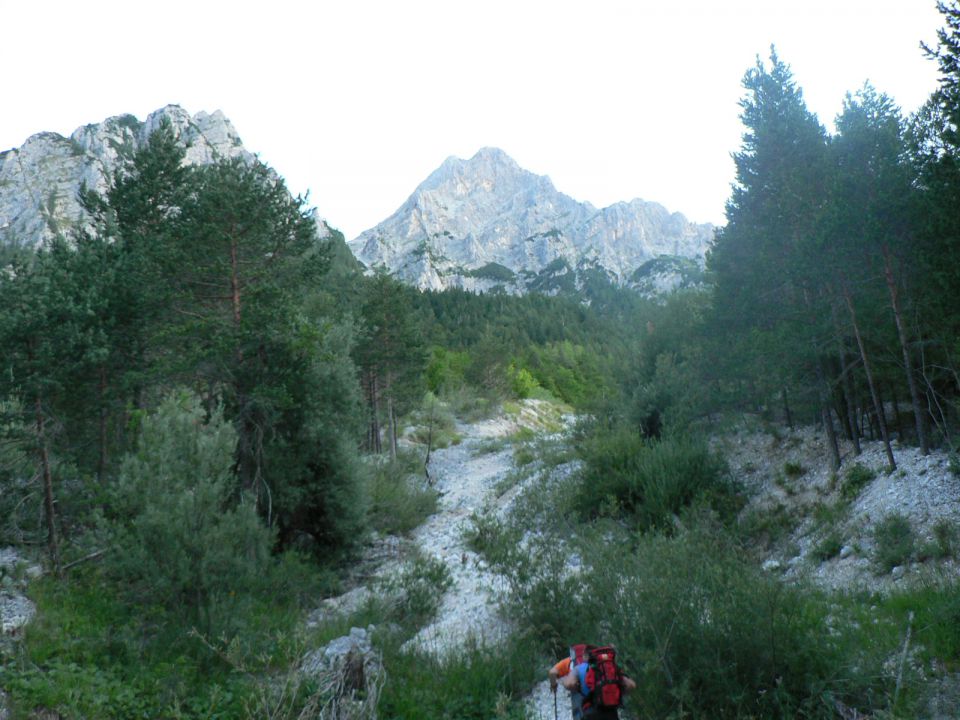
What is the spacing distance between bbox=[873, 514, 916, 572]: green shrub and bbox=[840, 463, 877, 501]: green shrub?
217 centimetres

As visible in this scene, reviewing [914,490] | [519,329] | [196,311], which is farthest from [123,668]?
[519,329]

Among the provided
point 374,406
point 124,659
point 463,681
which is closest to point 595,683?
point 463,681

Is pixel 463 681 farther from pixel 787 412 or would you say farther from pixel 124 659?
pixel 787 412

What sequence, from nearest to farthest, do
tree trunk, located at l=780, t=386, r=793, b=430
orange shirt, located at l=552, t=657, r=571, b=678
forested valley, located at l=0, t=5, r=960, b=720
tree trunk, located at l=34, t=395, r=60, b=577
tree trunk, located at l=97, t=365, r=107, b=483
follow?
1. orange shirt, located at l=552, t=657, r=571, b=678
2. forested valley, located at l=0, t=5, r=960, b=720
3. tree trunk, located at l=34, t=395, r=60, b=577
4. tree trunk, located at l=97, t=365, r=107, b=483
5. tree trunk, located at l=780, t=386, r=793, b=430

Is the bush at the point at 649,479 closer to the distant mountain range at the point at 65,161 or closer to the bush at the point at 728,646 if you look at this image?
the bush at the point at 728,646

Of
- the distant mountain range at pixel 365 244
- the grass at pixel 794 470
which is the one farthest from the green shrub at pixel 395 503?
the distant mountain range at pixel 365 244

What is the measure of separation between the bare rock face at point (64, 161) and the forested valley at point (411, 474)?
9166cm

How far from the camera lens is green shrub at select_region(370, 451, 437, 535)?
16438mm

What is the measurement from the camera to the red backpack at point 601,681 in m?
4.38

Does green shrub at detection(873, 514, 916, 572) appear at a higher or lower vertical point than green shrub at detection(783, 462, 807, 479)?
higher

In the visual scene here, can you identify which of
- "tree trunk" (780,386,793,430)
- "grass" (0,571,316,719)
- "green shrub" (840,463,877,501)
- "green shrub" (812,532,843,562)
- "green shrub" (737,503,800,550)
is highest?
"grass" (0,571,316,719)

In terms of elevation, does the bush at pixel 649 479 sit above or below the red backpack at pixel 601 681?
below

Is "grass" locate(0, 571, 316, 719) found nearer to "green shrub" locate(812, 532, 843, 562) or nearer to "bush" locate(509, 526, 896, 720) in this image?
"bush" locate(509, 526, 896, 720)

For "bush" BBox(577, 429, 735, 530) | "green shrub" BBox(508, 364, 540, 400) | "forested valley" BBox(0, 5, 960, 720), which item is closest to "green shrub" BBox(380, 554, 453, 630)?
"forested valley" BBox(0, 5, 960, 720)
